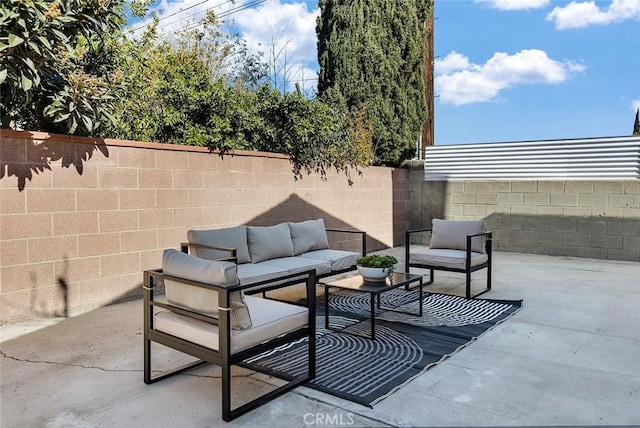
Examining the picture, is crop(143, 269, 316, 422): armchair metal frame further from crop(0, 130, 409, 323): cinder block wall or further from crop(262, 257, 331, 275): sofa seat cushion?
crop(0, 130, 409, 323): cinder block wall

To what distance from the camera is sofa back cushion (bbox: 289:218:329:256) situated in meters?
5.18

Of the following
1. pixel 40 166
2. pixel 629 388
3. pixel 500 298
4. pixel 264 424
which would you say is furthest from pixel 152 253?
pixel 629 388

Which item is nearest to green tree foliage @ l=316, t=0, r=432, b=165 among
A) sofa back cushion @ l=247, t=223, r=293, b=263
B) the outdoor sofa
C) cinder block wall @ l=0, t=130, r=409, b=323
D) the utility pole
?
the utility pole

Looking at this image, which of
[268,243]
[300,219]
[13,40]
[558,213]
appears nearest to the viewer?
[13,40]

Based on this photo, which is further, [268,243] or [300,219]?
[300,219]

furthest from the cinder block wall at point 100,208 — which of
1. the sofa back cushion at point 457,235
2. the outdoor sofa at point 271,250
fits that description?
the sofa back cushion at point 457,235

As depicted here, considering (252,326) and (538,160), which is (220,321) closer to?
(252,326)

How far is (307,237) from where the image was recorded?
529cm

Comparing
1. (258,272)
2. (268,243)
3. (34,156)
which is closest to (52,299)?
(34,156)

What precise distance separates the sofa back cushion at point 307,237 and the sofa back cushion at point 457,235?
1351 millimetres

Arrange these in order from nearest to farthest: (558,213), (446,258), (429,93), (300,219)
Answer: (446,258), (300,219), (558,213), (429,93)

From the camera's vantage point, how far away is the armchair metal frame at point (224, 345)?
7.46 ft

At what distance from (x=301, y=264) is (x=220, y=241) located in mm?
845

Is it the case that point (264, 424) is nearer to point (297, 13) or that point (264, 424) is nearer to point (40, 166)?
point (40, 166)
